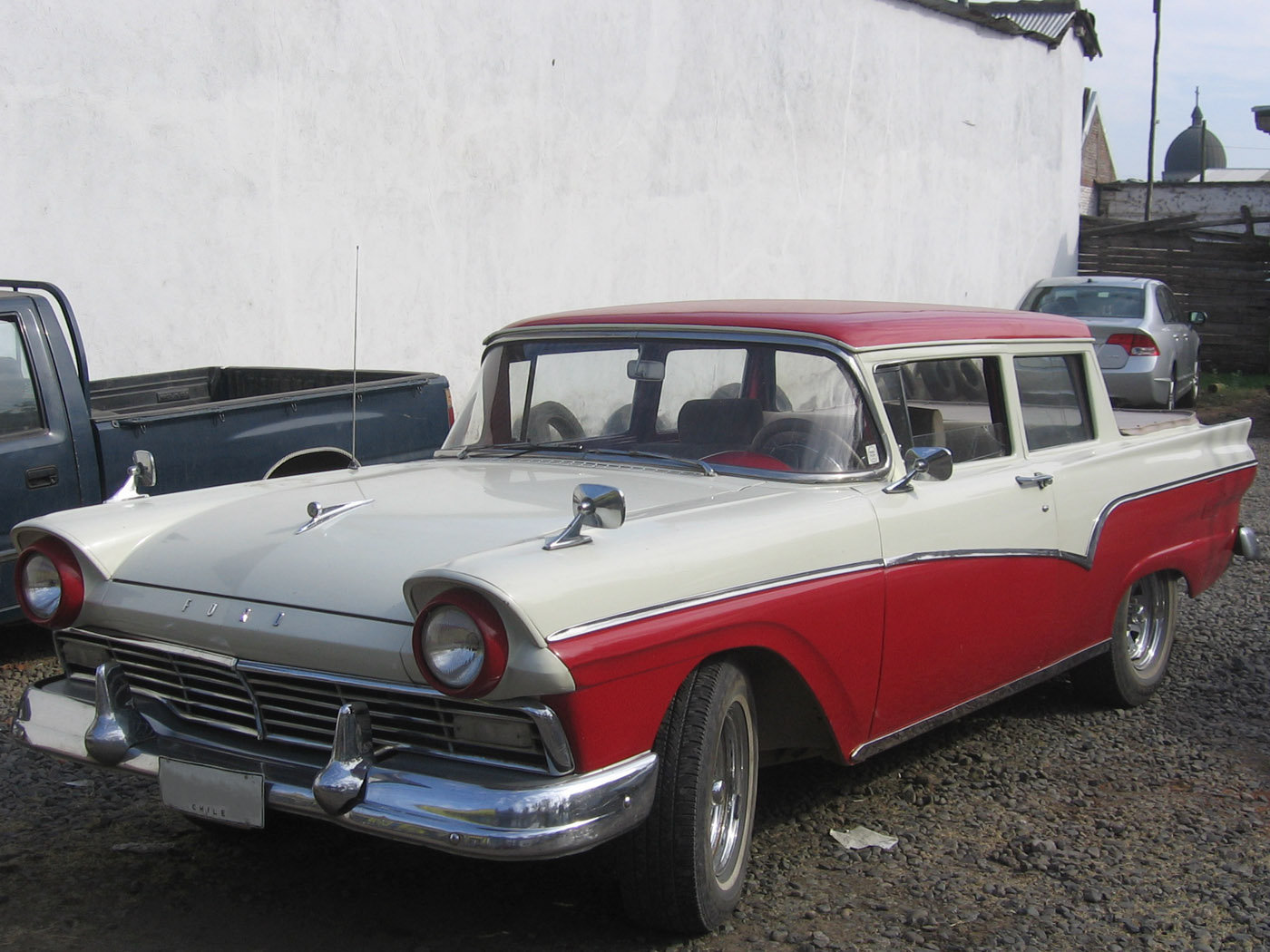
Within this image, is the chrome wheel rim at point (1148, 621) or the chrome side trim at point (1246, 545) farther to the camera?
the chrome side trim at point (1246, 545)

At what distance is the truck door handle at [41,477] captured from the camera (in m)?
5.16

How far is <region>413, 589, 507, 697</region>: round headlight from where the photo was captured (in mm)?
2566

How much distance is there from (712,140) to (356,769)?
9.68 m

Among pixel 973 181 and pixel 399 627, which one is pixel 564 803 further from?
pixel 973 181

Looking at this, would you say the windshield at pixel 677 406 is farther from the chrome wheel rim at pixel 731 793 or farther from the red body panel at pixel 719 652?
the chrome wheel rim at pixel 731 793

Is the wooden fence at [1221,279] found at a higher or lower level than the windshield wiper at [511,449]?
higher

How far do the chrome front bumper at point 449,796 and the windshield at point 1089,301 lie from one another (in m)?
11.7

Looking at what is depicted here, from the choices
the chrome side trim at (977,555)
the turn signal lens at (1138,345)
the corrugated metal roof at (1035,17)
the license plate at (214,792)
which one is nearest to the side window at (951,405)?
the chrome side trim at (977,555)

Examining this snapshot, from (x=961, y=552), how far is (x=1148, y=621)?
1.72m

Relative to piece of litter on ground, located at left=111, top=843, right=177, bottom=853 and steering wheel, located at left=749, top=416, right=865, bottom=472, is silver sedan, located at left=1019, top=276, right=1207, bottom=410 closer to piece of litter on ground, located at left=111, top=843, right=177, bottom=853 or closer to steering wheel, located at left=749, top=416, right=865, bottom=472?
steering wheel, located at left=749, top=416, right=865, bottom=472

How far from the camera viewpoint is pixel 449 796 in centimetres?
262

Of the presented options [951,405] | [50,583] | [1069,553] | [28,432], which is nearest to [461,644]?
[50,583]

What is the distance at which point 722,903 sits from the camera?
3.04m

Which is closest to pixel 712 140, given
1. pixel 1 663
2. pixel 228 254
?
pixel 228 254
